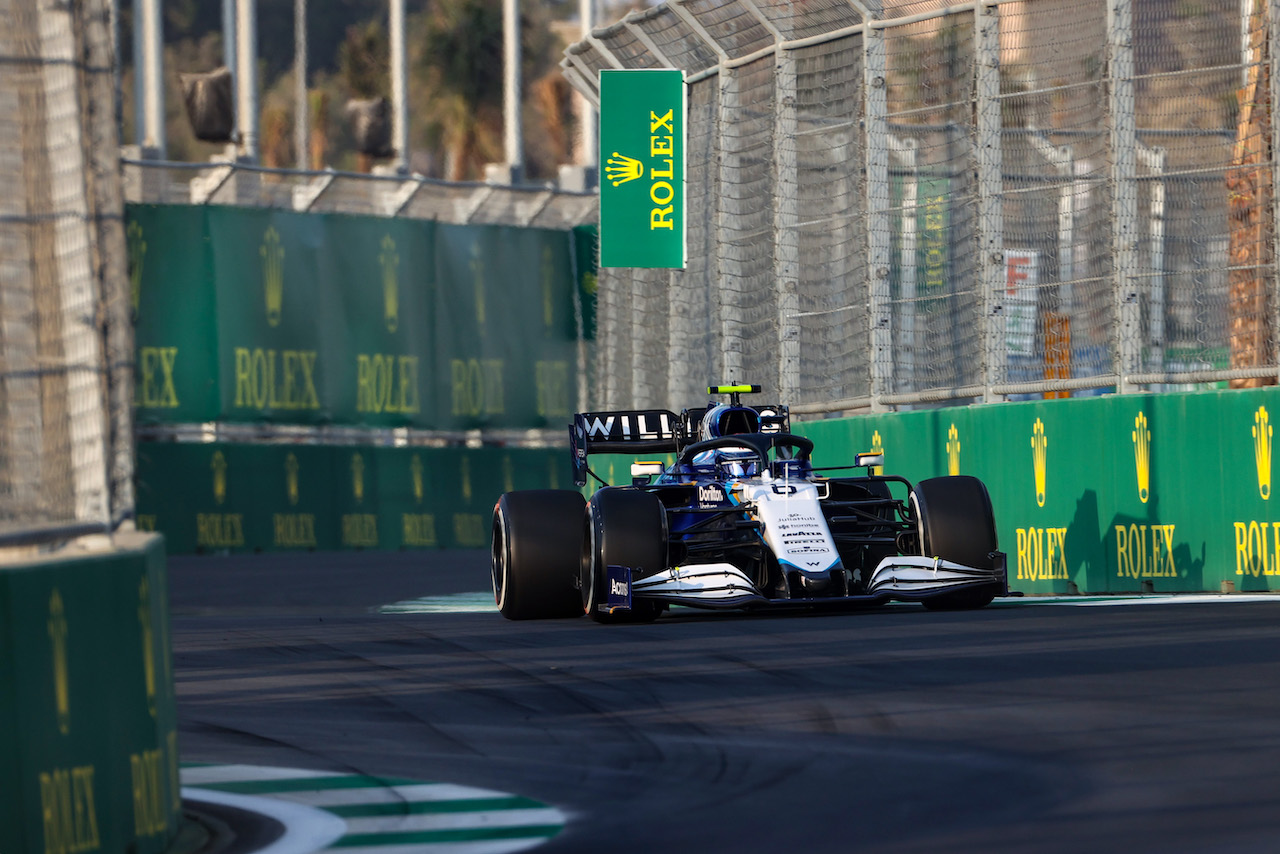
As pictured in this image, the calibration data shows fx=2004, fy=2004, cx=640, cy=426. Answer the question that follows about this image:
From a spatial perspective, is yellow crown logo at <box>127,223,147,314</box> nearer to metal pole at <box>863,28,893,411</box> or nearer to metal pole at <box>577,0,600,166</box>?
metal pole at <box>577,0,600,166</box>

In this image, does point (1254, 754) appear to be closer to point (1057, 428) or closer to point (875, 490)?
point (875, 490)

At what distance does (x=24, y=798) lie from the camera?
188 inches

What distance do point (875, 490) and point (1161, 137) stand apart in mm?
3612

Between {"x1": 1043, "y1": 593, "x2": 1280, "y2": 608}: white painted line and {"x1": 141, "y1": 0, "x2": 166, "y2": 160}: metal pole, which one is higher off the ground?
{"x1": 141, "y1": 0, "x2": 166, "y2": 160}: metal pole

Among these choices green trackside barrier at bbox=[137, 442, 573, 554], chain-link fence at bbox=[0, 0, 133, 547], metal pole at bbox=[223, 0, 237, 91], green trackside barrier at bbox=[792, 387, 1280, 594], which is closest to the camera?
chain-link fence at bbox=[0, 0, 133, 547]

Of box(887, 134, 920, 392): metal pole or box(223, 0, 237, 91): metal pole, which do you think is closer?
box(887, 134, 920, 392): metal pole

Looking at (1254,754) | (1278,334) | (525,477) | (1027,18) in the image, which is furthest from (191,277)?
(1254,754)

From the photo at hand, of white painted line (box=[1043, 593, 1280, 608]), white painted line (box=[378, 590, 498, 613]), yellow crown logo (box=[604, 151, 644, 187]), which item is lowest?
white painted line (box=[378, 590, 498, 613])

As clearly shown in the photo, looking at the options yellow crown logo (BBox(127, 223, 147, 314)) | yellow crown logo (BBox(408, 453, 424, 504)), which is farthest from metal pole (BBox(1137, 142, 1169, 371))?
yellow crown logo (BBox(127, 223, 147, 314))

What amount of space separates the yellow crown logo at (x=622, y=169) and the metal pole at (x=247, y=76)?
14.5 m

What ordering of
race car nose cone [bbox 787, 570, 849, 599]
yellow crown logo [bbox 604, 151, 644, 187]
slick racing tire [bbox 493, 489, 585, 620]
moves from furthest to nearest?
yellow crown logo [bbox 604, 151, 644, 187] < slick racing tire [bbox 493, 489, 585, 620] < race car nose cone [bbox 787, 570, 849, 599]

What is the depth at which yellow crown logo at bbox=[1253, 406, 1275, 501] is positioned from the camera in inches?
540

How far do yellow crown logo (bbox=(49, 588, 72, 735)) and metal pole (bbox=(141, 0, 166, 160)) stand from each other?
29.7 meters

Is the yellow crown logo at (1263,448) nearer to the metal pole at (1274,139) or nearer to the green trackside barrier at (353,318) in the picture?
the metal pole at (1274,139)
